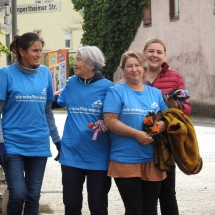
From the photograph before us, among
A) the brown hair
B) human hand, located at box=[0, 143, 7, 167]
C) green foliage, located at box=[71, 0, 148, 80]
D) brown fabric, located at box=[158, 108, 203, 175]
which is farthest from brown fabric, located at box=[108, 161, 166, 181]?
green foliage, located at box=[71, 0, 148, 80]

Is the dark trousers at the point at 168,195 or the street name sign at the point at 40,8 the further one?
the street name sign at the point at 40,8

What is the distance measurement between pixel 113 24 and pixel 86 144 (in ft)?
104

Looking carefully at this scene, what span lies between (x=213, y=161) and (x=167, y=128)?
27.1 ft

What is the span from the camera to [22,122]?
5.78 meters

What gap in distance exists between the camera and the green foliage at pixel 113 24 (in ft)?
120

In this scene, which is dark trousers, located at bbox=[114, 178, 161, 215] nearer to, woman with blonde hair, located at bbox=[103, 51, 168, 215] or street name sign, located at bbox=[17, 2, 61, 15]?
woman with blonde hair, located at bbox=[103, 51, 168, 215]

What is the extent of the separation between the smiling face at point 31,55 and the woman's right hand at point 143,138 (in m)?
1.06

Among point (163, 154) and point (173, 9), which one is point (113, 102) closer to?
point (163, 154)

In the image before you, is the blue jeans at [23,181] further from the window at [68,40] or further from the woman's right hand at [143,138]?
the window at [68,40]

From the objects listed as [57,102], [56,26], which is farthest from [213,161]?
[56,26]

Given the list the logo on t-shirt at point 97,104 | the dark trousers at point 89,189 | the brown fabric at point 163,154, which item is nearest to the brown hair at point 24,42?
the logo on t-shirt at point 97,104

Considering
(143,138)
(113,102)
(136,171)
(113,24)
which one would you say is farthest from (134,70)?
(113,24)

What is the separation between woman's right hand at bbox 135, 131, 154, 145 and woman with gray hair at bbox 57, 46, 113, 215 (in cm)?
33

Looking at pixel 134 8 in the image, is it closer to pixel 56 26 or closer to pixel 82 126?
pixel 56 26
